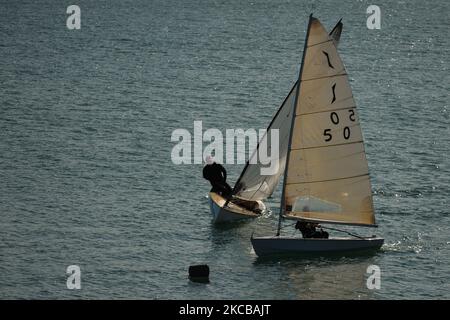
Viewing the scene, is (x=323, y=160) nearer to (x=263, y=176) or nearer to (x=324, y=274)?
(x=324, y=274)

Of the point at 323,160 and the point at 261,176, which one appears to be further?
the point at 261,176

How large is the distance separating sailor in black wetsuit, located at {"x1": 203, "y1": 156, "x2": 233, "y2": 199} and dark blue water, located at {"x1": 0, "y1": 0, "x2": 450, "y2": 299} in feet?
6.25

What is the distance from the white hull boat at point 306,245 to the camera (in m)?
67.3

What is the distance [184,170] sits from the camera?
8806 cm

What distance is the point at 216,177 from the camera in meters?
76.1

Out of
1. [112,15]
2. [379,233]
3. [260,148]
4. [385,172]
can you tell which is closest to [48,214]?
[260,148]

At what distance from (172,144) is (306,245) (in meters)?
31.1

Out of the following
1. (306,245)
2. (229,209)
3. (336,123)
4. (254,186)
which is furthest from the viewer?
(254,186)

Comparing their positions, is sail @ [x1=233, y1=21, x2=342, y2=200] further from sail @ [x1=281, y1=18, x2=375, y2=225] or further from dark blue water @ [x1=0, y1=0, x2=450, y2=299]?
sail @ [x1=281, y1=18, x2=375, y2=225]

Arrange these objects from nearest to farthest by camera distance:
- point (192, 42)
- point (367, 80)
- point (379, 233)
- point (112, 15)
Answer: point (379, 233) → point (367, 80) → point (192, 42) → point (112, 15)

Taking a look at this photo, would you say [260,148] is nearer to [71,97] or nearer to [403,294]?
[403,294]

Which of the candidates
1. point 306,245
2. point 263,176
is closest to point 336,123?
point 306,245

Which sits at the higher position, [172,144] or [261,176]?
[172,144]

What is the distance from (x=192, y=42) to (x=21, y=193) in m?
74.2
